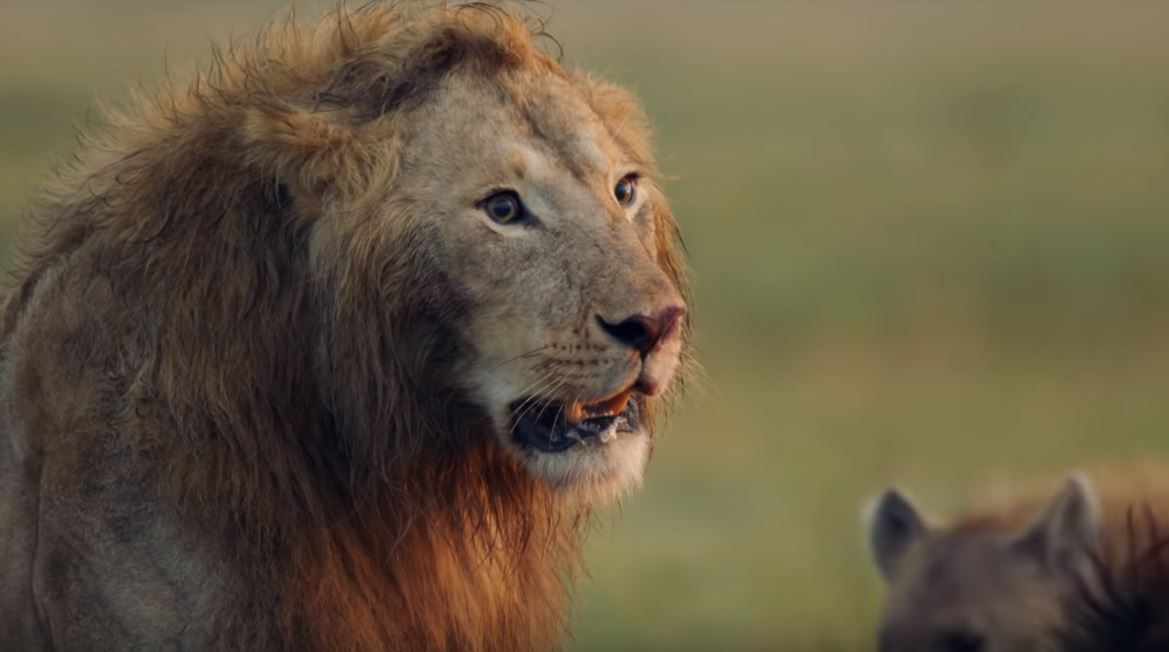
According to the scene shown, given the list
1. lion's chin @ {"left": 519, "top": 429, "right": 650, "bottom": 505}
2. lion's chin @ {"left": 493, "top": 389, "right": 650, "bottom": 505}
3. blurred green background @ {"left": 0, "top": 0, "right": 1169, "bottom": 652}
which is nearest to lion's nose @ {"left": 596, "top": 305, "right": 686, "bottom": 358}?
lion's chin @ {"left": 493, "top": 389, "right": 650, "bottom": 505}

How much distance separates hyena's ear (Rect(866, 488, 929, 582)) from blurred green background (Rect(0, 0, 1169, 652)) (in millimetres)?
967

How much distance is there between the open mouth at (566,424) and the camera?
14.2 feet

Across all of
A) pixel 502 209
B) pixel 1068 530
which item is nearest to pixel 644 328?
pixel 502 209

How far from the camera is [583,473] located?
4316 millimetres

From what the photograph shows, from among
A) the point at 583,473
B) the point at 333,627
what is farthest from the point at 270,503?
the point at 583,473

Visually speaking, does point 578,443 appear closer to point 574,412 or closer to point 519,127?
point 574,412

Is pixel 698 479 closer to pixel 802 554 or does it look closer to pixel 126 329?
pixel 802 554

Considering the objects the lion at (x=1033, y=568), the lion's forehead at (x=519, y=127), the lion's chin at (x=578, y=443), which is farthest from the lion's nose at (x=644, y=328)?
the lion at (x=1033, y=568)

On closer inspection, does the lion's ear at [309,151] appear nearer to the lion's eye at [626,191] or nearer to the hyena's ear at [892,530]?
the lion's eye at [626,191]

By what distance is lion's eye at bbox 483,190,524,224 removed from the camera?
4340mm

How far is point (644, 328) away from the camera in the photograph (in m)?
4.18

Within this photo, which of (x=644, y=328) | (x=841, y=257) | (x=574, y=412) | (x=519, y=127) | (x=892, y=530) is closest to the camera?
(x=644, y=328)

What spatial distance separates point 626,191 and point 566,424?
542 millimetres

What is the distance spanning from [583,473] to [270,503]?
611 millimetres
